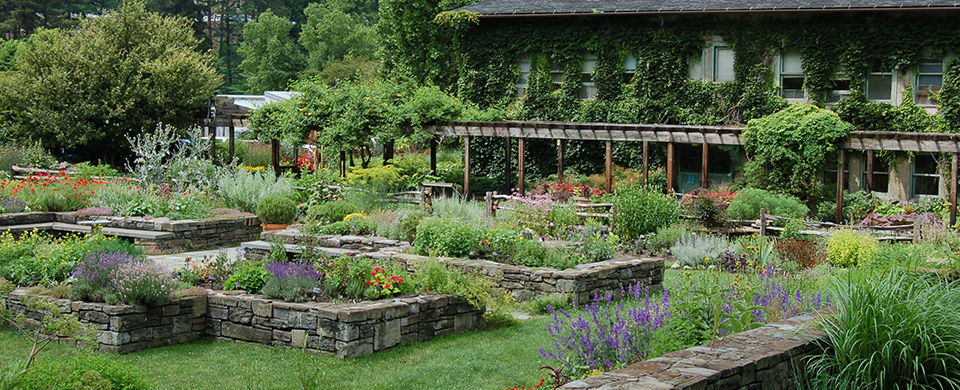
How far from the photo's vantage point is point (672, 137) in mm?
20438

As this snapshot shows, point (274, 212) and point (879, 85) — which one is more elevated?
point (879, 85)

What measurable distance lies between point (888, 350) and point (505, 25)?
21146 mm

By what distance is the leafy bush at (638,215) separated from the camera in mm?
16156

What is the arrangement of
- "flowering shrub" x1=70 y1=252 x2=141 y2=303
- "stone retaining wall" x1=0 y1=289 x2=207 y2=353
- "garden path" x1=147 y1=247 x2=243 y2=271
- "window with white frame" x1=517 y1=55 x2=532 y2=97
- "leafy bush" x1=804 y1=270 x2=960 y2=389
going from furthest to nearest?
"window with white frame" x1=517 y1=55 x2=532 y2=97
"garden path" x1=147 y1=247 x2=243 y2=271
"flowering shrub" x1=70 y1=252 x2=141 y2=303
"stone retaining wall" x1=0 y1=289 x2=207 y2=353
"leafy bush" x1=804 y1=270 x2=960 y2=389

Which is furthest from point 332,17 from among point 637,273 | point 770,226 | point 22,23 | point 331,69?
point 637,273

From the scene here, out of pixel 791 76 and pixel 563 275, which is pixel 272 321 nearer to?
pixel 563 275

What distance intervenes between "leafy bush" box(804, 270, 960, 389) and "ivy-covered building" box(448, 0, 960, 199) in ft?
52.0

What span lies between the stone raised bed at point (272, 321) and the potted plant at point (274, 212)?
26.1 feet

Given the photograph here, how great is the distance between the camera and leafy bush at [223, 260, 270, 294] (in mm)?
9914

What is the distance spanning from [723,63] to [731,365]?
1902cm

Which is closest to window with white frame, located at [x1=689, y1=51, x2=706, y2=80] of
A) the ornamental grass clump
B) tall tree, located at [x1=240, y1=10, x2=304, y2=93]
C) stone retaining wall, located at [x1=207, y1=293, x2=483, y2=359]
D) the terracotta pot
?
the terracotta pot

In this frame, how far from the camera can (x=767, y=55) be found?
23.2 m

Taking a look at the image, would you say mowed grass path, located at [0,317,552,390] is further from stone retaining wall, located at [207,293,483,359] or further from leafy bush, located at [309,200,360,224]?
leafy bush, located at [309,200,360,224]

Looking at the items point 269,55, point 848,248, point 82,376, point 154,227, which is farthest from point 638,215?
point 269,55
